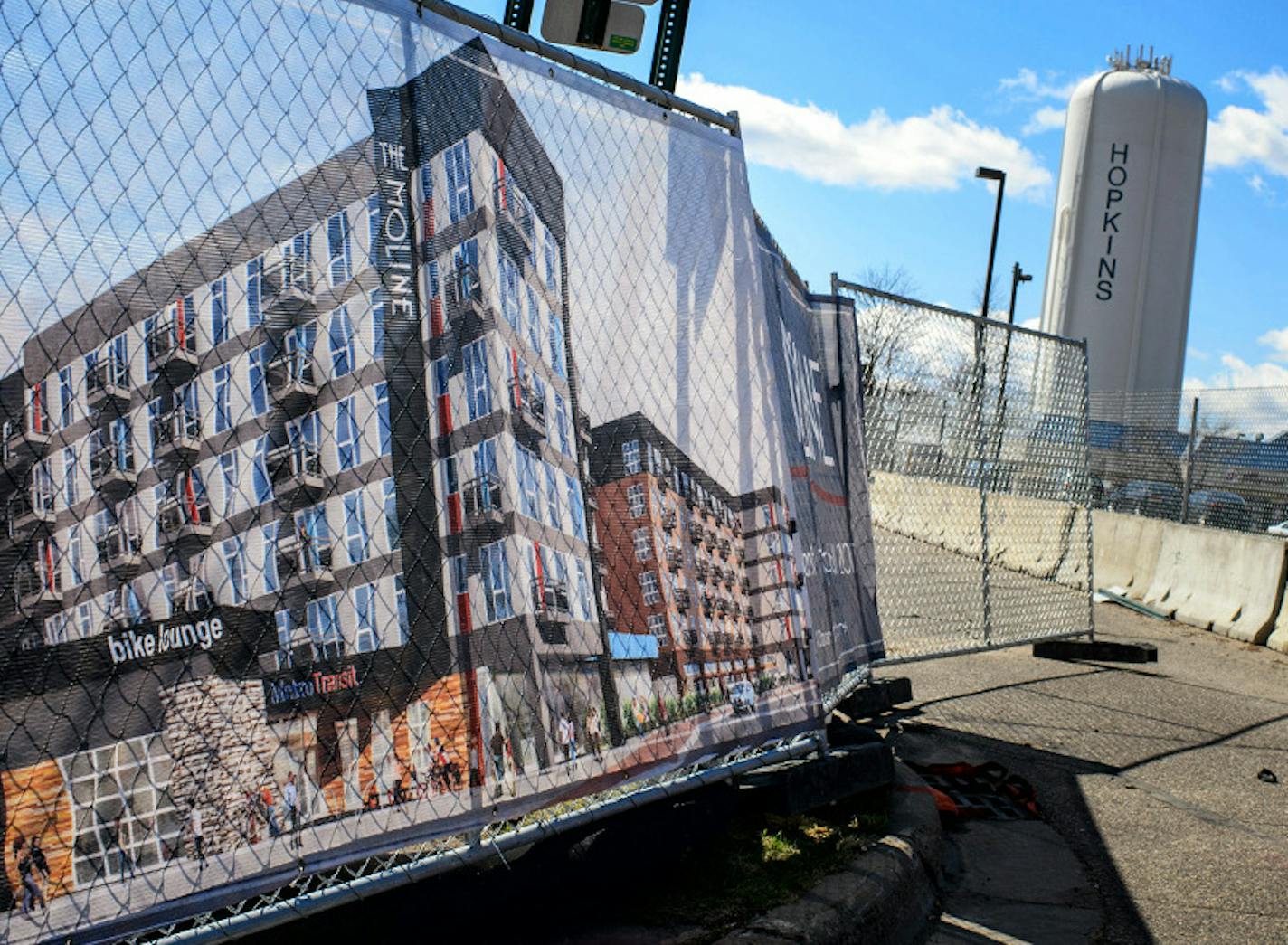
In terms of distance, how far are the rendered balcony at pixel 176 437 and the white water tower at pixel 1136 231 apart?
47.6 metres

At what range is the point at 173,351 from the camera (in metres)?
2.72

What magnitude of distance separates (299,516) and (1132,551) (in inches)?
499

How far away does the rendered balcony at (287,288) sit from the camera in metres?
2.88

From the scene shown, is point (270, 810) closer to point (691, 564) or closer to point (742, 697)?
point (691, 564)

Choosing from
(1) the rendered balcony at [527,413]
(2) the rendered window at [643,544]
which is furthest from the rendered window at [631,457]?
(1) the rendered balcony at [527,413]

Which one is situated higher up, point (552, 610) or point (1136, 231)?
point (1136, 231)

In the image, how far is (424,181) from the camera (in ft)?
10.6

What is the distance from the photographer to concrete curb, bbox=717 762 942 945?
3.46 m

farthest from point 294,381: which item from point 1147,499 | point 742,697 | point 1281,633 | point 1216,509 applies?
point 1147,499

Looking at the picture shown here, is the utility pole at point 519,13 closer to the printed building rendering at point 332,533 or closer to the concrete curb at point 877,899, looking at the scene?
the printed building rendering at point 332,533

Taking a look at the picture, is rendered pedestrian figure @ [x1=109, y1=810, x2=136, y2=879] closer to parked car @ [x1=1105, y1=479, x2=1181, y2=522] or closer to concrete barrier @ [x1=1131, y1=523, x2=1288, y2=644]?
concrete barrier @ [x1=1131, y1=523, x2=1288, y2=644]

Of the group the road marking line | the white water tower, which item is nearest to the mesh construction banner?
the road marking line

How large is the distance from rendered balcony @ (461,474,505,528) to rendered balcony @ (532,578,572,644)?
9.5 inches

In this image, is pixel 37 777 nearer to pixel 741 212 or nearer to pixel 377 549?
pixel 377 549
